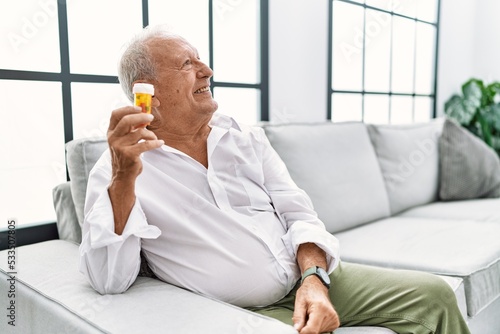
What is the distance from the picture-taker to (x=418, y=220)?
2.47m

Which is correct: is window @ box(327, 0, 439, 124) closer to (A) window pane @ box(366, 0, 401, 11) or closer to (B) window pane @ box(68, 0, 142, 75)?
(A) window pane @ box(366, 0, 401, 11)

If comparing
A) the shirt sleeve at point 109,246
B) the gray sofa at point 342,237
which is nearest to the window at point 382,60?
the gray sofa at point 342,237

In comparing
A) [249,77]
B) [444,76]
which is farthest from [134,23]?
[444,76]

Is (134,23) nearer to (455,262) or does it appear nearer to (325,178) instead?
(325,178)

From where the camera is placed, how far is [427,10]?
399 centimetres

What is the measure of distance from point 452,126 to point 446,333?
6.54 feet

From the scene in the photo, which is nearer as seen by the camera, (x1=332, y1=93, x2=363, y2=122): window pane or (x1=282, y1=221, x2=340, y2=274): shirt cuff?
(x1=282, y1=221, x2=340, y2=274): shirt cuff

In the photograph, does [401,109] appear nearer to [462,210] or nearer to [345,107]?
[345,107]

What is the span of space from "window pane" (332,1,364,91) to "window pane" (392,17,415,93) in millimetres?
528

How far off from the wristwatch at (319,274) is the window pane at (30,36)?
113cm

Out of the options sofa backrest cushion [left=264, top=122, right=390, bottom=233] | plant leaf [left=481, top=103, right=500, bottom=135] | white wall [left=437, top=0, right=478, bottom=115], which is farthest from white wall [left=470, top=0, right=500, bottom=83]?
sofa backrest cushion [left=264, top=122, right=390, bottom=233]

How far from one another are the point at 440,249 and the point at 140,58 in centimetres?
130

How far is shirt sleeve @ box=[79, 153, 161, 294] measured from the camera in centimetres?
114

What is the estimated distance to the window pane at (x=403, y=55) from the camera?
3737mm
